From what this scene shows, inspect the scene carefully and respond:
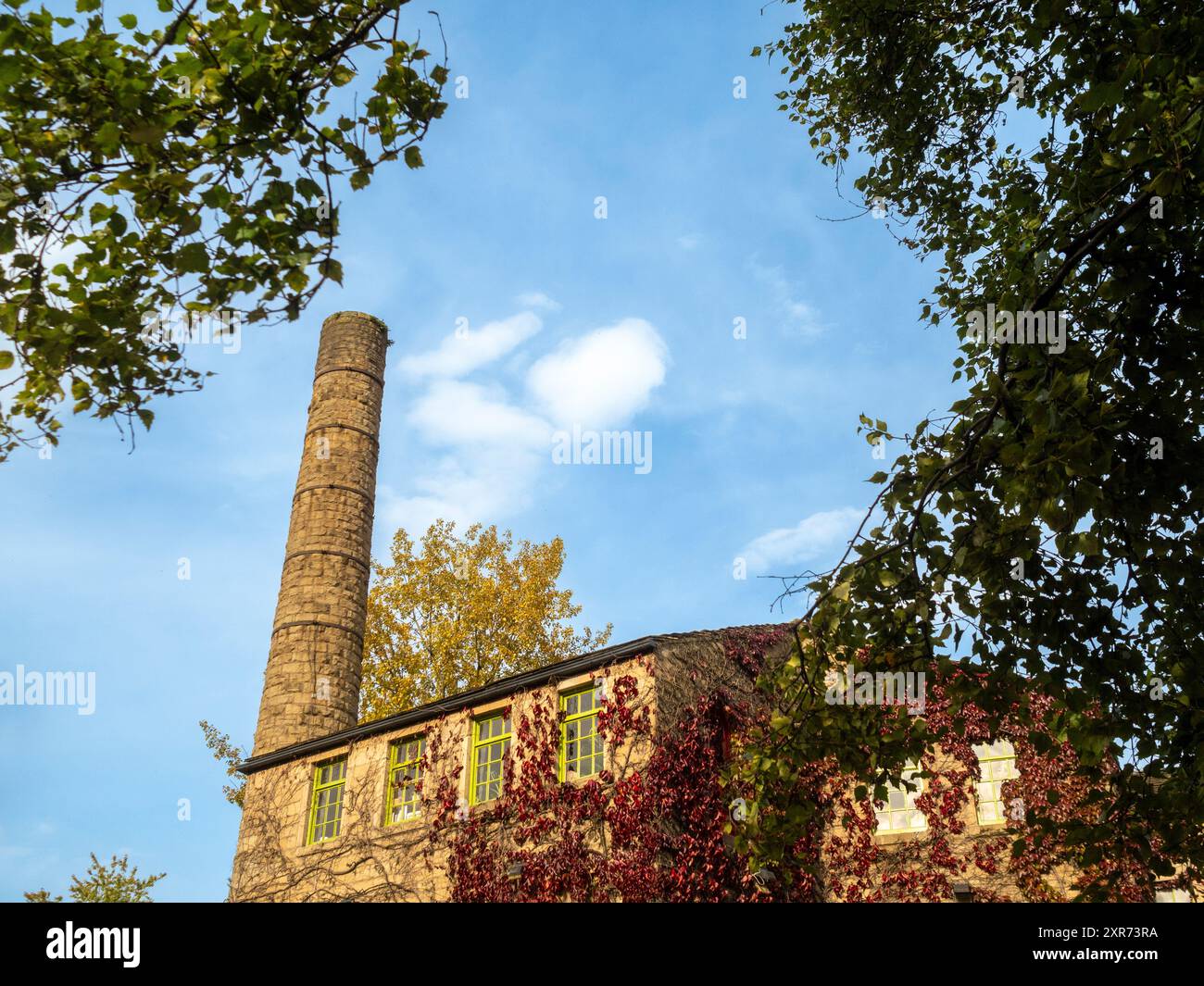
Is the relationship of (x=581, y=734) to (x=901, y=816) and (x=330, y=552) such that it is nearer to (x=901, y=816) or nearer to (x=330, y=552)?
(x=901, y=816)

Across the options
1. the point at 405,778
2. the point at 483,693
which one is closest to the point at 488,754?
the point at 483,693

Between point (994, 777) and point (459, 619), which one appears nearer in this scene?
point (994, 777)

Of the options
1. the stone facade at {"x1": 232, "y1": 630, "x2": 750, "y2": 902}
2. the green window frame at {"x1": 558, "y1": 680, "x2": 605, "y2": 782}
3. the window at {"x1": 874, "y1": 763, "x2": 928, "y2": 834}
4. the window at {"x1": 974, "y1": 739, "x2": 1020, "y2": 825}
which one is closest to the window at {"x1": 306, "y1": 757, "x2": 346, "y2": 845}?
the stone facade at {"x1": 232, "y1": 630, "x2": 750, "y2": 902}

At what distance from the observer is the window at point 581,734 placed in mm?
15203

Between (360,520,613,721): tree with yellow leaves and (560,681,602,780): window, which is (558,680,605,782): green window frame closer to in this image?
(560,681,602,780): window

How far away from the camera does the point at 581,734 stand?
15484 millimetres

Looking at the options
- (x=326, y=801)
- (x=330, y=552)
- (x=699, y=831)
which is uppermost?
(x=330, y=552)

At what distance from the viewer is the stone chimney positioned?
21250 mm

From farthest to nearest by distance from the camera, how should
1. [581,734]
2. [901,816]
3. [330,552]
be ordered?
1. [330,552]
2. [901,816]
3. [581,734]

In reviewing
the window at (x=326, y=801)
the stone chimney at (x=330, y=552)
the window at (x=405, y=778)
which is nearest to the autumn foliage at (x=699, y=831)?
the window at (x=405, y=778)

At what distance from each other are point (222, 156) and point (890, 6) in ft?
26.4

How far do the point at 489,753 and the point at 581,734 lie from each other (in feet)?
6.30
